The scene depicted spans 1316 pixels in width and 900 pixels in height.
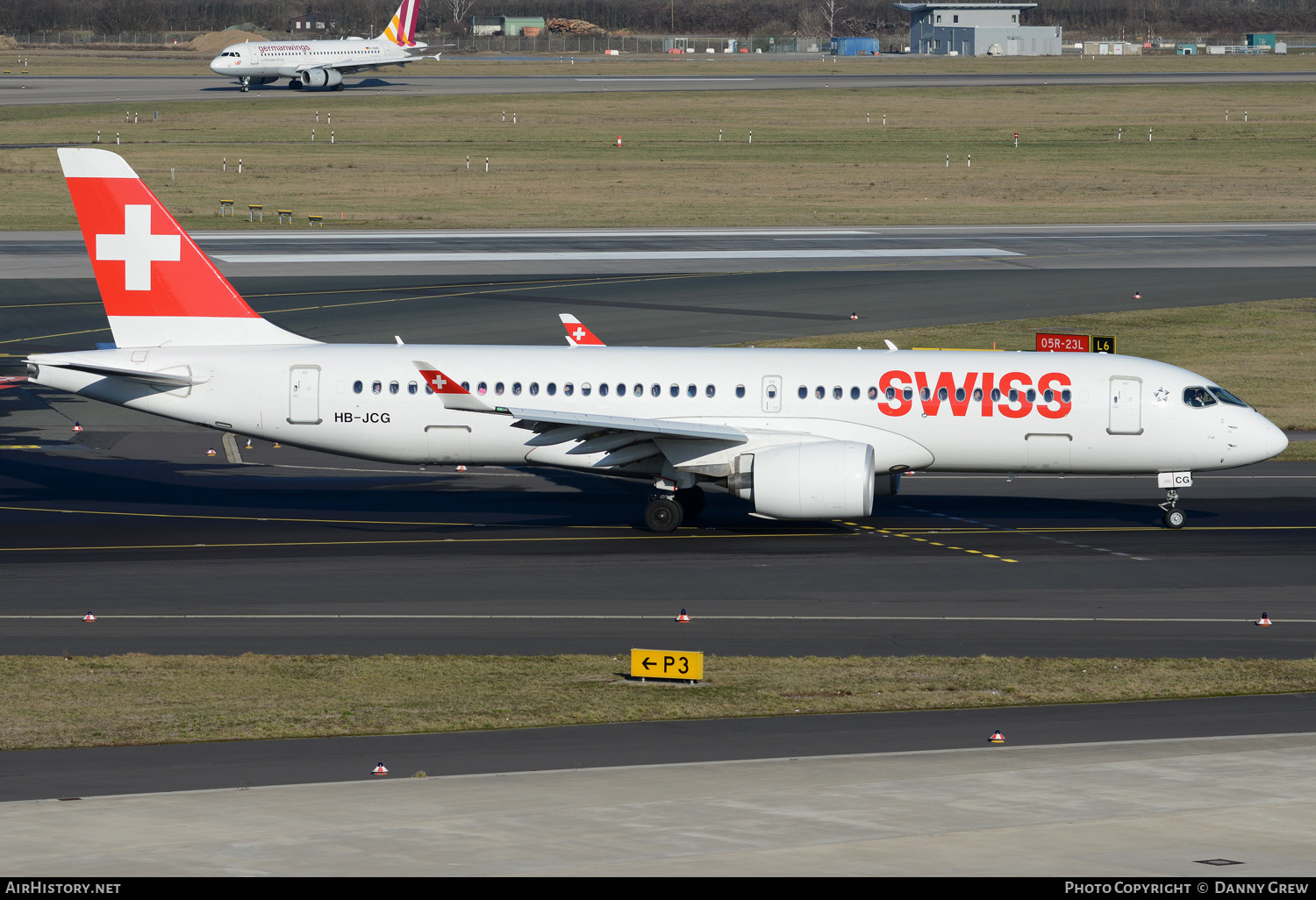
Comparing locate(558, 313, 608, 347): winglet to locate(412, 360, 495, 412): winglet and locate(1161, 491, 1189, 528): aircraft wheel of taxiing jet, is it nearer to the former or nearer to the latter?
locate(412, 360, 495, 412): winglet

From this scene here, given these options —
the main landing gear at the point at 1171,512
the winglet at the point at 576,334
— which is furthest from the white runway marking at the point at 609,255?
the main landing gear at the point at 1171,512

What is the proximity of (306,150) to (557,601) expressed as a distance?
304ft

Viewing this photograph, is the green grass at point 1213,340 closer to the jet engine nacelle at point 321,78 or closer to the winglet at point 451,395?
the winglet at point 451,395

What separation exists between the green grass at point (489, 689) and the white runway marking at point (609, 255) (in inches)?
2057

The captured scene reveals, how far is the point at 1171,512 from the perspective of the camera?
35.8 m

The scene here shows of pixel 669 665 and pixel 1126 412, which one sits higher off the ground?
pixel 1126 412

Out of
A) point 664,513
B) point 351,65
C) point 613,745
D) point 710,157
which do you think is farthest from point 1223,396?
point 351,65

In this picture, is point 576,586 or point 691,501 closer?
point 576,586

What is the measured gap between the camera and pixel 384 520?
36.8 metres

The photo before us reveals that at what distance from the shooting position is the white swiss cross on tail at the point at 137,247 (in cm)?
3619

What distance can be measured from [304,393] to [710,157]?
8290 cm

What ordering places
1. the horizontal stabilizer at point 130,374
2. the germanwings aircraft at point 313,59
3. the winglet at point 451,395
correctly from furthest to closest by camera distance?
the germanwings aircraft at point 313,59 < the horizontal stabilizer at point 130,374 < the winglet at point 451,395

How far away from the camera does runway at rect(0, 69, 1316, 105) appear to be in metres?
152

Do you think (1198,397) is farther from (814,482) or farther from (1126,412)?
(814,482)
